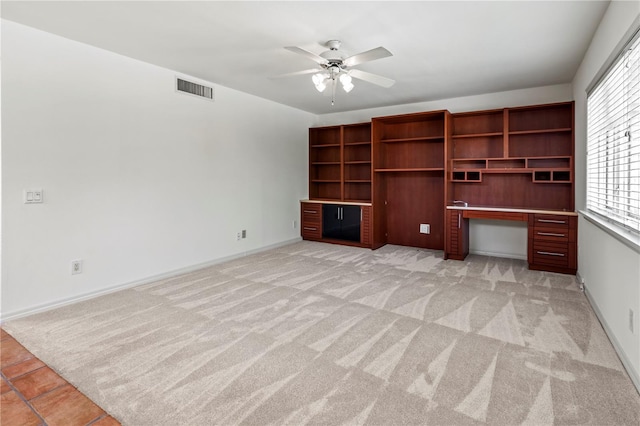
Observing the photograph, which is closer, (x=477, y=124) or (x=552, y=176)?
(x=552, y=176)

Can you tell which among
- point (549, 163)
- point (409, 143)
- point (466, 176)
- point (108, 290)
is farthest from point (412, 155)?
point (108, 290)

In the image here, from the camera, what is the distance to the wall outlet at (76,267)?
3.22 m

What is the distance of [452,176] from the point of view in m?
5.09

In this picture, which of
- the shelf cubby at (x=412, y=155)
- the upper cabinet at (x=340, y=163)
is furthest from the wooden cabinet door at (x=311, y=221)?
the shelf cubby at (x=412, y=155)

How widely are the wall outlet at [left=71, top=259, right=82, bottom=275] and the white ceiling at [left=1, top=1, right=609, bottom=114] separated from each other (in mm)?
2100

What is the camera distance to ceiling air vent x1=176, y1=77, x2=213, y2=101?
4.11 m

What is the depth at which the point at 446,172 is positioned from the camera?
4855mm

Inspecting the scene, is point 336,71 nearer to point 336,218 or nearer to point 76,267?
point 336,218

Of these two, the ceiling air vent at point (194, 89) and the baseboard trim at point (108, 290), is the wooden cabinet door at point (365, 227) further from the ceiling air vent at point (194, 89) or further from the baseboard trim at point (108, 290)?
the ceiling air vent at point (194, 89)

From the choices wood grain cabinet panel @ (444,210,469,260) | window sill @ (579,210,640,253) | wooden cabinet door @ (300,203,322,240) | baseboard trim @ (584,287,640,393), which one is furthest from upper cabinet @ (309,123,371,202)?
baseboard trim @ (584,287,640,393)

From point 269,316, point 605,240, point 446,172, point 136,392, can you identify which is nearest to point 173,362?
point 136,392

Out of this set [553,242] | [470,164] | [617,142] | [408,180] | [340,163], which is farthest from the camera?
[340,163]

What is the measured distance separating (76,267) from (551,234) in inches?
208

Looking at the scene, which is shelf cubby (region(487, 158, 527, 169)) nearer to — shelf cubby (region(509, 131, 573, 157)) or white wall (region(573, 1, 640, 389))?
shelf cubby (region(509, 131, 573, 157))
